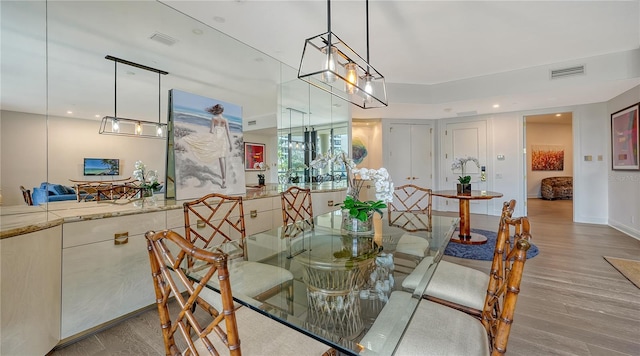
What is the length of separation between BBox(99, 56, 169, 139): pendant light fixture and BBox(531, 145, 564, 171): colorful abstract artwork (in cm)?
1148

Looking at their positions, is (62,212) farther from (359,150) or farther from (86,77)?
(359,150)

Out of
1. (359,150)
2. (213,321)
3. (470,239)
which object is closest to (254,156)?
(213,321)

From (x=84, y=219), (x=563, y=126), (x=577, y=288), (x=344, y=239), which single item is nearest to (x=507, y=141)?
(x=577, y=288)

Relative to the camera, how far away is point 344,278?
1360 mm

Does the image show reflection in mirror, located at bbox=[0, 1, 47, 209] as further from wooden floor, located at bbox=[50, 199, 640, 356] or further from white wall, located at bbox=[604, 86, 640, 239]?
white wall, located at bbox=[604, 86, 640, 239]

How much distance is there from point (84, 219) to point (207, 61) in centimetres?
199

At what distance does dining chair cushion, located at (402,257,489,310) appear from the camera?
1464 millimetres

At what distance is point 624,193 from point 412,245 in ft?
17.3

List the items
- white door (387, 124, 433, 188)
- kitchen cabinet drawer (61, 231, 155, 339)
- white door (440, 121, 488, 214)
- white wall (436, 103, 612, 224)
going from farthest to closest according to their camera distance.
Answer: white door (387, 124, 433, 188)
white door (440, 121, 488, 214)
white wall (436, 103, 612, 224)
kitchen cabinet drawer (61, 231, 155, 339)

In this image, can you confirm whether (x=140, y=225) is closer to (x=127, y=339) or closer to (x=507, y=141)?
(x=127, y=339)

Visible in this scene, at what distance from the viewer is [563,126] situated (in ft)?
30.0

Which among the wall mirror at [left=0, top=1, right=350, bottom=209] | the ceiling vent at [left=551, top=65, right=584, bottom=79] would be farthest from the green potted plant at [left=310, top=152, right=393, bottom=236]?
the ceiling vent at [left=551, top=65, right=584, bottom=79]

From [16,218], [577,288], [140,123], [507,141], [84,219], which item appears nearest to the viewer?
[16,218]

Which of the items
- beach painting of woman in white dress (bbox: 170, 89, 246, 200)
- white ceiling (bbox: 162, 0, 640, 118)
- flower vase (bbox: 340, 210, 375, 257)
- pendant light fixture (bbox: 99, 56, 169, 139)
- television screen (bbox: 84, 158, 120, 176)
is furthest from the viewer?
white ceiling (bbox: 162, 0, 640, 118)
